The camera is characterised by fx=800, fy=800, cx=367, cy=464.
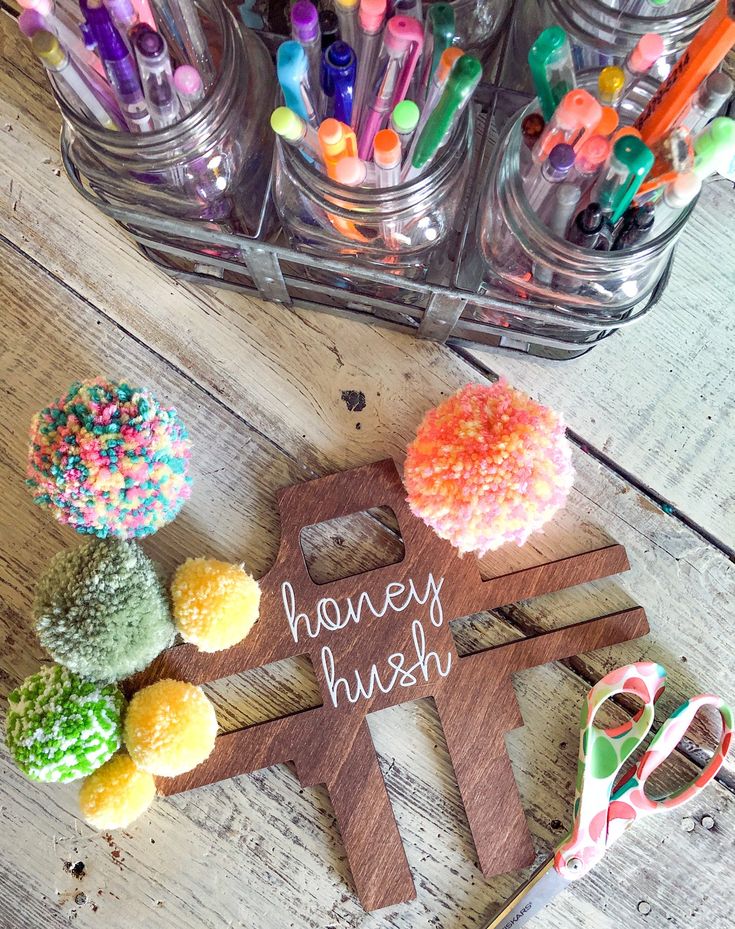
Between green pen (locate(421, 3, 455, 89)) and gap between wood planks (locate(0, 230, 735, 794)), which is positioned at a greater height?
green pen (locate(421, 3, 455, 89))

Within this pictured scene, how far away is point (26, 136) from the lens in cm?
54

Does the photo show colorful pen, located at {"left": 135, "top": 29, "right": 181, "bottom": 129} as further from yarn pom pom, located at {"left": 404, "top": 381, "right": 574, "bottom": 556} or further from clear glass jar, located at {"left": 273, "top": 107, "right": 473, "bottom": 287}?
yarn pom pom, located at {"left": 404, "top": 381, "right": 574, "bottom": 556}

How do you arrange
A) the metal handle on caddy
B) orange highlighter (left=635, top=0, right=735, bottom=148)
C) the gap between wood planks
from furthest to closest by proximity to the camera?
the gap between wood planks < the metal handle on caddy < orange highlighter (left=635, top=0, right=735, bottom=148)

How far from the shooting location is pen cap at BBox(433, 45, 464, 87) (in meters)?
0.36

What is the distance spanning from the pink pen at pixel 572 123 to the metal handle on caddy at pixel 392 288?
8 cm

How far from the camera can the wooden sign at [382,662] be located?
1.70 ft

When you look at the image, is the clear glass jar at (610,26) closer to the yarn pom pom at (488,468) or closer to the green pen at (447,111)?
the green pen at (447,111)

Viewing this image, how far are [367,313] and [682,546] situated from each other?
0.87ft

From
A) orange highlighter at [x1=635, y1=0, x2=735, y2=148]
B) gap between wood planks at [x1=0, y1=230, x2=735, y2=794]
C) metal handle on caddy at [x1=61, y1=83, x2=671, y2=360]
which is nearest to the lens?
orange highlighter at [x1=635, y1=0, x2=735, y2=148]

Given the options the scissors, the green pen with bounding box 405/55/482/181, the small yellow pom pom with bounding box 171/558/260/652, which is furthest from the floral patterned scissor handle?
the green pen with bounding box 405/55/482/181

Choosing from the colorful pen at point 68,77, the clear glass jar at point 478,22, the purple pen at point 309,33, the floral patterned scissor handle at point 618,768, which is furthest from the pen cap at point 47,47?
the floral patterned scissor handle at point 618,768

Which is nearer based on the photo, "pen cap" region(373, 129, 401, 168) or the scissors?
"pen cap" region(373, 129, 401, 168)

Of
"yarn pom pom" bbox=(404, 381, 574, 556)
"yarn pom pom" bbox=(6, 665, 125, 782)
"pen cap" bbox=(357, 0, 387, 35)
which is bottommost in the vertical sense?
"yarn pom pom" bbox=(6, 665, 125, 782)

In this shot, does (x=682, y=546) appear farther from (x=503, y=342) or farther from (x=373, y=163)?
(x=373, y=163)
